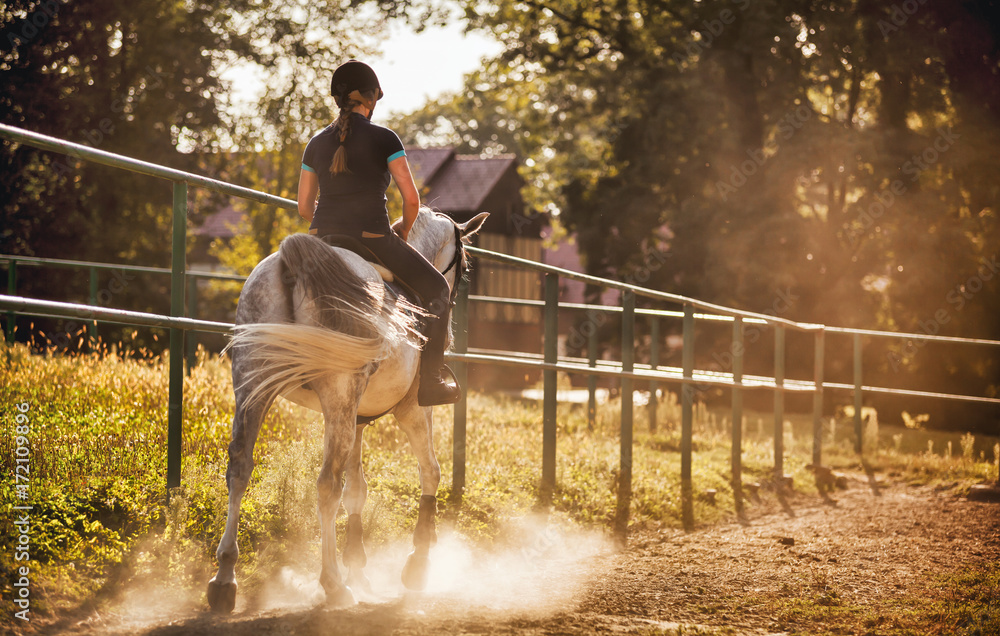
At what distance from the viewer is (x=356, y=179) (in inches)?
149

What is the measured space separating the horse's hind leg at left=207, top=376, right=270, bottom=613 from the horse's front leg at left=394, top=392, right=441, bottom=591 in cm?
93

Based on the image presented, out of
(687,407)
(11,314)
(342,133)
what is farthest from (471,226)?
(11,314)

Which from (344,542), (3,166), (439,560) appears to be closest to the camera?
(344,542)

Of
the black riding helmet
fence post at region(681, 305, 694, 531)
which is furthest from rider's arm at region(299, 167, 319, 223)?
fence post at region(681, 305, 694, 531)

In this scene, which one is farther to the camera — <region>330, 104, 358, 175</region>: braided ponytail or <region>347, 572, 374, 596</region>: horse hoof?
<region>347, 572, 374, 596</region>: horse hoof

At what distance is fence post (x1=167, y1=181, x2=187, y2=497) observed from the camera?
417 cm

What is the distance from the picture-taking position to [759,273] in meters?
16.6

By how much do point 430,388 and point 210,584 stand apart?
4.33 feet

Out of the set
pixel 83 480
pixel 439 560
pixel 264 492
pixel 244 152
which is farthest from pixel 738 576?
pixel 244 152

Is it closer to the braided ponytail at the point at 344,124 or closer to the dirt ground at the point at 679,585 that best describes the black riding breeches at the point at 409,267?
the braided ponytail at the point at 344,124

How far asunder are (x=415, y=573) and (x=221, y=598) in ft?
3.49

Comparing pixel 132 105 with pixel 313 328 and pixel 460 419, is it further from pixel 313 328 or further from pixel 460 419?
pixel 313 328

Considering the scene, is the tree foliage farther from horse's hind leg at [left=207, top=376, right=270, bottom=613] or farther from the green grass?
horse's hind leg at [left=207, top=376, right=270, bottom=613]

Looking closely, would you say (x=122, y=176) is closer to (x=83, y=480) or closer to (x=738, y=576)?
(x=83, y=480)
